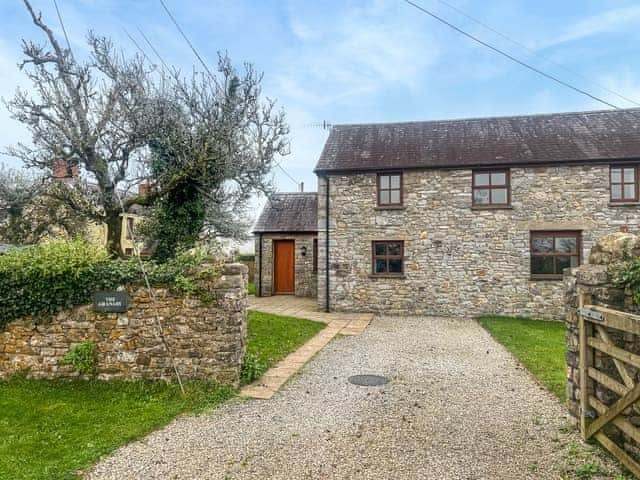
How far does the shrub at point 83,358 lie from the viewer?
513 cm

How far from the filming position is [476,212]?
11.5 metres

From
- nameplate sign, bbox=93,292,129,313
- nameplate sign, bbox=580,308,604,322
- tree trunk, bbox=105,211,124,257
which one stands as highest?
tree trunk, bbox=105,211,124,257

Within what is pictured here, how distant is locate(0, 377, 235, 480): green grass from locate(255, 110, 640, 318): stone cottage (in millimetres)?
7843

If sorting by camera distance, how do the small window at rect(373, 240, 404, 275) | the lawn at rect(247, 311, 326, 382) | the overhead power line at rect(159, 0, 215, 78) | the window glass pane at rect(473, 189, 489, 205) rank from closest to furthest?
the overhead power line at rect(159, 0, 215, 78)
the lawn at rect(247, 311, 326, 382)
the window glass pane at rect(473, 189, 489, 205)
the small window at rect(373, 240, 404, 275)

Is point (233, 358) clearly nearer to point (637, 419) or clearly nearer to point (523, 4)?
point (637, 419)

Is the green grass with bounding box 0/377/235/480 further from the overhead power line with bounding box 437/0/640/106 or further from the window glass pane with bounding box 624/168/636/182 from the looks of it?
the window glass pane with bounding box 624/168/636/182

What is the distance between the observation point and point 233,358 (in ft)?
16.5

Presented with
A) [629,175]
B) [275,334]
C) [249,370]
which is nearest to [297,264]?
[275,334]

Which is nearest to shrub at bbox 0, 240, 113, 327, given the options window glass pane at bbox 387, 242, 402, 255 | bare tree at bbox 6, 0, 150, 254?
bare tree at bbox 6, 0, 150, 254

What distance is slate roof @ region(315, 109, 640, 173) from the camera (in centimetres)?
1120

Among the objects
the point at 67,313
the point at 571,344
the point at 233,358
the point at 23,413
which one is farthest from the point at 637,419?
the point at 67,313

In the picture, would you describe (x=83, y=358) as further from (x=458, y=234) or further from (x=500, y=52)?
(x=458, y=234)

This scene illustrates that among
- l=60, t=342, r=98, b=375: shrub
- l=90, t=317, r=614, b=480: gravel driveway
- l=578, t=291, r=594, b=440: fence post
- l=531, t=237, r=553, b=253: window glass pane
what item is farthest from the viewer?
l=531, t=237, r=553, b=253: window glass pane

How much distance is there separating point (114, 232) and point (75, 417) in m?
4.70
